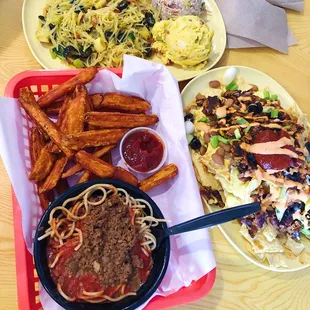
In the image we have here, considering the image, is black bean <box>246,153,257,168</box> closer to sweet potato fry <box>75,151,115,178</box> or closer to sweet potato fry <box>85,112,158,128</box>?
sweet potato fry <box>85,112,158,128</box>

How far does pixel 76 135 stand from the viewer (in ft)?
4.68

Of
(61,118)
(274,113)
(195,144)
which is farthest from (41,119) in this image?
(274,113)

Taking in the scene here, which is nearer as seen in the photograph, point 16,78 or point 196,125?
point 16,78

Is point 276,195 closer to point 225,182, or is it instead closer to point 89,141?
point 225,182

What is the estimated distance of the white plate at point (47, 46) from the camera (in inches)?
69.3

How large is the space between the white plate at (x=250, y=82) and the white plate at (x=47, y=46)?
63mm

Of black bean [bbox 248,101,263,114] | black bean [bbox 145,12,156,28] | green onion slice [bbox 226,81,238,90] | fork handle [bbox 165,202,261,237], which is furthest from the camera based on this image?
black bean [bbox 145,12,156,28]

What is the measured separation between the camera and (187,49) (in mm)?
1812

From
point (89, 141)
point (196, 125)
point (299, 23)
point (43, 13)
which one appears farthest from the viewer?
point (299, 23)

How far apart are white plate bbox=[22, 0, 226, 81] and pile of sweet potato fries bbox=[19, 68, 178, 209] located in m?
0.30

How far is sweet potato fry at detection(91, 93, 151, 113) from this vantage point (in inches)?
61.3

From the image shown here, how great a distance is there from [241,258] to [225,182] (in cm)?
31

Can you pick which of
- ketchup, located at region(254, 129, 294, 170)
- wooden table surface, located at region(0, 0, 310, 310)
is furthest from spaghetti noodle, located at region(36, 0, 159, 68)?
ketchup, located at region(254, 129, 294, 170)

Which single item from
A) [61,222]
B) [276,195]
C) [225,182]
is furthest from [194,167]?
[61,222]
